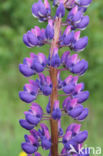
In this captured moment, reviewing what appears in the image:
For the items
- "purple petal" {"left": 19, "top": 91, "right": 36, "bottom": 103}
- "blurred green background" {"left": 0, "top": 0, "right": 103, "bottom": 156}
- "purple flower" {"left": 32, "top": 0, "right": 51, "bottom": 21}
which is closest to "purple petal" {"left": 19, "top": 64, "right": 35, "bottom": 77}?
"purple petal" {"left": 19, "top": 91, "right": 36, "bottom": 103}

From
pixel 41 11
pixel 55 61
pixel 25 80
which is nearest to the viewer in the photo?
pixel 55 61

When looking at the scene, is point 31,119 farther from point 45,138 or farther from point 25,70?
point 25,70

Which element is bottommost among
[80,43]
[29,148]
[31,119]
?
[29,148]

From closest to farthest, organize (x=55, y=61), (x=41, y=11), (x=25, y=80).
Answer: (x=55, y=61) < (x=41, y=11) < (x=25, y=80)

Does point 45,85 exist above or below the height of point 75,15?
below

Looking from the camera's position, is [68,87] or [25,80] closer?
[68,87]

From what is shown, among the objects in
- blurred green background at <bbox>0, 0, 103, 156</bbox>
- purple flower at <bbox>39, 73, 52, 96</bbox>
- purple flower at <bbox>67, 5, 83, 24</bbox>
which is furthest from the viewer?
blurred green background at <bbox>0, 0, 103, 156</bbox>

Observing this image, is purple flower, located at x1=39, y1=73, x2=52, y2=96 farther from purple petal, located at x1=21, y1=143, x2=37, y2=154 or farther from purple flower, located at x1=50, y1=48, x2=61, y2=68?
purple petal, located at x1=21, y1=143, x2=37, y2=154

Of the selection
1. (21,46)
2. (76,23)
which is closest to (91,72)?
(21,46)

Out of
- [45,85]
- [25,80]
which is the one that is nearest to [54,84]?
[45,85]

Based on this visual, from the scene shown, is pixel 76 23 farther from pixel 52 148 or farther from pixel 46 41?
pixel 52 148

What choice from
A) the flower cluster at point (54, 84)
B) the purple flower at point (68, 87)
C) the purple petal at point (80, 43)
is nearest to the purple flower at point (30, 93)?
the flower cluster at point (54, 84)
